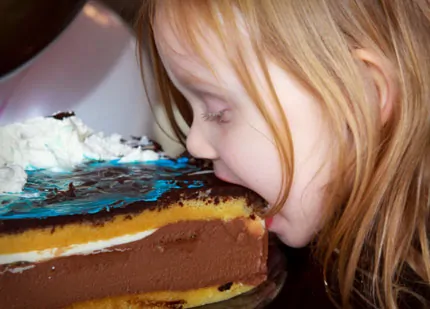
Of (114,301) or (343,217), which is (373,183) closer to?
(343,217)

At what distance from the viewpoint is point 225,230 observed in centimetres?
85

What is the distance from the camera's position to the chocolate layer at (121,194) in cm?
73

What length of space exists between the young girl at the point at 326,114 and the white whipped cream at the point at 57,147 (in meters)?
0.18

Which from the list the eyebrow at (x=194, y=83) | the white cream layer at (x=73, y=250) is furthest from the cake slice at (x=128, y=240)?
the eyebrow at (x=194, y=83)

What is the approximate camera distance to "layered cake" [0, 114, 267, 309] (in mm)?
735

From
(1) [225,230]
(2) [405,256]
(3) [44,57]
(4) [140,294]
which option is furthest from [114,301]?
(3) [44,57]

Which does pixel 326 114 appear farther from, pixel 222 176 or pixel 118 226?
pixel 118 226

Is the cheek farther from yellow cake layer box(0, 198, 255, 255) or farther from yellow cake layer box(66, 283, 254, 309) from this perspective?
yellow cake layer box(66, 283, 254, 309)

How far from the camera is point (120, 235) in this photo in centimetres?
78

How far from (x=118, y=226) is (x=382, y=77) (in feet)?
1.31

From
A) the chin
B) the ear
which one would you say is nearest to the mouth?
the chin

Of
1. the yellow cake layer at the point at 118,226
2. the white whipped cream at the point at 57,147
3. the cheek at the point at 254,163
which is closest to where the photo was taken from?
the yellow cake layer at the point at 118,226

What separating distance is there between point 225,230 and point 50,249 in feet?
0.80

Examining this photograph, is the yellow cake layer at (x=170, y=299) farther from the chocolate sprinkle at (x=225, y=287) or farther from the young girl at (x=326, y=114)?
the young girl at (x=326, y=114)
